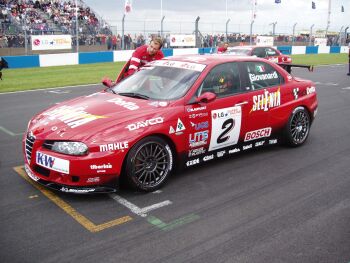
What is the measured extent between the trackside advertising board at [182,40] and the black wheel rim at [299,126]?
2403cm

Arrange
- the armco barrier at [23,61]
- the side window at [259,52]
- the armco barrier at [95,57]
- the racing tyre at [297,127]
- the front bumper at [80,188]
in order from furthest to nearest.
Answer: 1. the armco barrier at [95,57]
2. the armco barrier at [23,61]
3. the side window at [259,52]
4. the racing tyre at [297,127]
5. the front bumper at [80,188]

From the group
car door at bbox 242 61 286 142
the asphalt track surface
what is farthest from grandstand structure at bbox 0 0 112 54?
car door at bbox 242 61 286 142

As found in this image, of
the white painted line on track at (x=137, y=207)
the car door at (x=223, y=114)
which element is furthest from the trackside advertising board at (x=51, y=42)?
the white painted line on track at (x=137, y=207)

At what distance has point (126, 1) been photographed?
2964 centimetres

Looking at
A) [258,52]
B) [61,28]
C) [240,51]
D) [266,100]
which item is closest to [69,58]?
[61,28]

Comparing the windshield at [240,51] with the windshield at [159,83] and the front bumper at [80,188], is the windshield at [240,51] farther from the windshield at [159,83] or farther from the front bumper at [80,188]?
the front bumper at [80,188]

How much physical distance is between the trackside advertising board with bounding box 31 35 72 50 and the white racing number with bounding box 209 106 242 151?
1930 centimetres

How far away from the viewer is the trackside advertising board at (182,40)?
29688mm

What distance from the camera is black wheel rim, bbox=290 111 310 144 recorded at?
6.38m

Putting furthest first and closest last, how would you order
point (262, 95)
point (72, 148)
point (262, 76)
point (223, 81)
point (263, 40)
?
point (263, 40) < point (262, 76) < point (262, 95) < point (223, 81) < point (72, 148)

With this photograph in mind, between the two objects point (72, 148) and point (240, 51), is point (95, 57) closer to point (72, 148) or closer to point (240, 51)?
point (240, 51)

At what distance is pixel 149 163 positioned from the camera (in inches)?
180

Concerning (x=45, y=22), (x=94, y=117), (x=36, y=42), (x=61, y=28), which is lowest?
(x=94, y=117)

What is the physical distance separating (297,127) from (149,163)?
2.95 meters
